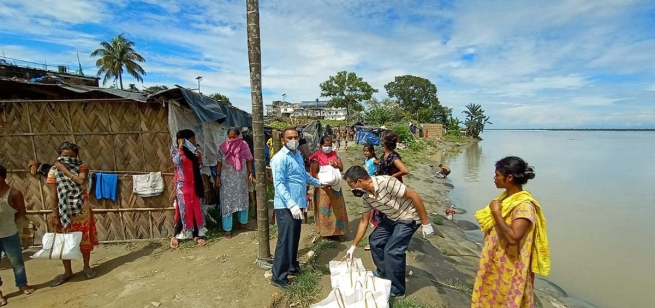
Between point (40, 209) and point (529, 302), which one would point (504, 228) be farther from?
point (40, 209)

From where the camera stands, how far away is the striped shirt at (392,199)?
2885 millimetres

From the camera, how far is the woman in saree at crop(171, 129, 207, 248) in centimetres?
470

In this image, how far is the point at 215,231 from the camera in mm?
5504

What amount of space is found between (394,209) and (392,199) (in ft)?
0.36

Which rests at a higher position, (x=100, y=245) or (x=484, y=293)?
(x=484, y=293)

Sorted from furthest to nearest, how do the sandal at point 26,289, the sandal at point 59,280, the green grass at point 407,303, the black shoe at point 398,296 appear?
the sandal at point 59,280, the sandal at point 26,289, the black shoe at point 398,296, the green grass at point 407,303

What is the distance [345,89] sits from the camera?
139 ft

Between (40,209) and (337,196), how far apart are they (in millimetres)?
5183

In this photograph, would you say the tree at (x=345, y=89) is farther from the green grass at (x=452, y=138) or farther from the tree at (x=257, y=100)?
the tree at (x=257, y=100)

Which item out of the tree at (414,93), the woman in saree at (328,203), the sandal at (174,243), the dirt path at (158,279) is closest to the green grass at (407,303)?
the dirt path at (158,279)

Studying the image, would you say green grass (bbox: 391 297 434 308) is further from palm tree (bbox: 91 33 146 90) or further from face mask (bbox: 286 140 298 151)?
palm tree (bbox: 91 33 146 90)

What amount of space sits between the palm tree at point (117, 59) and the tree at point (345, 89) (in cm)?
2357

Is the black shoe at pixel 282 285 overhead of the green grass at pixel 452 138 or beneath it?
beneath

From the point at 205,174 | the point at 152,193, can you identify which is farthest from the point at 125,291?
the point at 205,174
